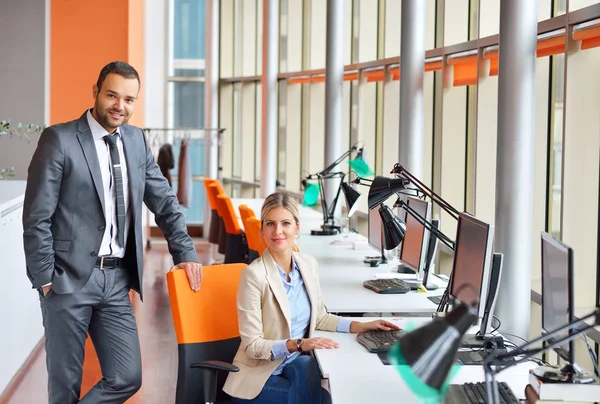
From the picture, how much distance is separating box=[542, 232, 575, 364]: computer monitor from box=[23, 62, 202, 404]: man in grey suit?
1.17 metres

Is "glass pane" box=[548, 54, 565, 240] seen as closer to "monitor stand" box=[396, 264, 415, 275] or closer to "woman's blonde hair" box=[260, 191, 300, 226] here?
"monitor stand" box=[396, 264, 415, 275]

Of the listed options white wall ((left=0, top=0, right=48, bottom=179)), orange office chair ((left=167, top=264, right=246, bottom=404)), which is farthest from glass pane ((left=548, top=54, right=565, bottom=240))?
white wall ((left=0, top=0, right=48, bottom=179))

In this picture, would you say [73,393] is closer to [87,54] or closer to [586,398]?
[586,398]

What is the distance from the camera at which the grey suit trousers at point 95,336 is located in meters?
2.88

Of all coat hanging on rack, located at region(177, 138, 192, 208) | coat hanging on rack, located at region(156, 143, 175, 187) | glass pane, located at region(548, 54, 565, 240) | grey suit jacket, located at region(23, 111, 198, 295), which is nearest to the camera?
grey suit jacket, located at region(23, 111, 198, 295)

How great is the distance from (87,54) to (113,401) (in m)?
6.31

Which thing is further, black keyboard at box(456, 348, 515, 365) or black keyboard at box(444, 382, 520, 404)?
black keyboard at box(456, 348, 515, 365)

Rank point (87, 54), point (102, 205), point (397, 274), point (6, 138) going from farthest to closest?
point (87, 54), point (6, 138), point (397, 274), point (102, 205)

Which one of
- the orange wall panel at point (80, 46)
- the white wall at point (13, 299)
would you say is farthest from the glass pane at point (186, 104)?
the white wall at point (13, 299)

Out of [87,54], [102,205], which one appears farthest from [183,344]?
[87,54]

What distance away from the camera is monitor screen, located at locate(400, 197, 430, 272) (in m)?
4.09

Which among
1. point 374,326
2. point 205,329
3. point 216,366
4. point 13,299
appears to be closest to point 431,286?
point 374,326

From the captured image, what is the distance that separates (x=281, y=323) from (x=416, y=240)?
1269mm

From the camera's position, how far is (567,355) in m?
2.33
